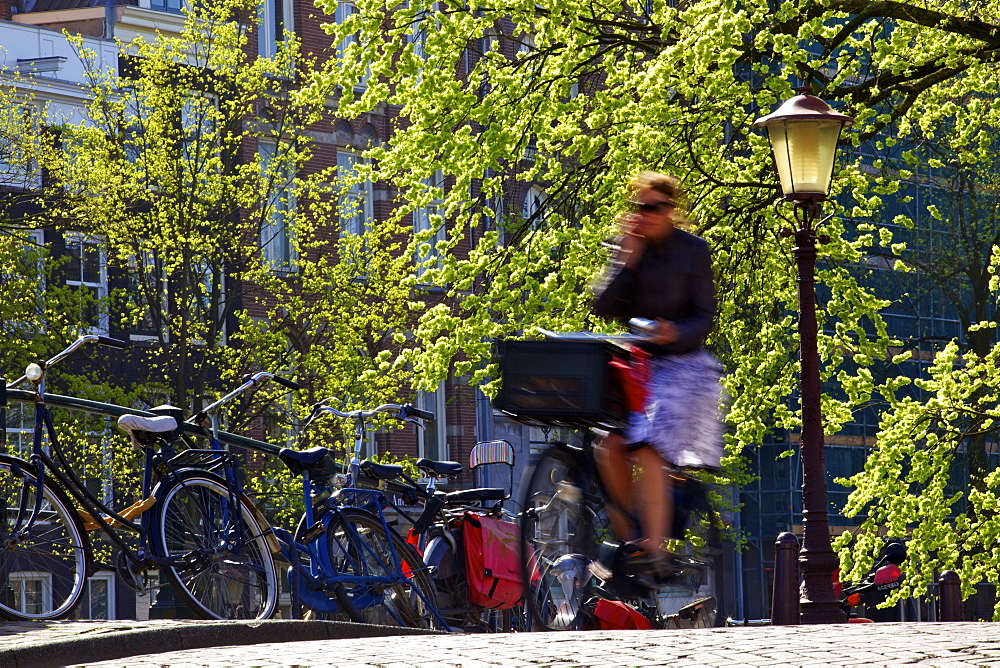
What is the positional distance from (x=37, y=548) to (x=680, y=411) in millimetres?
3420

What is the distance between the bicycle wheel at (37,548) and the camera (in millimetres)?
8844

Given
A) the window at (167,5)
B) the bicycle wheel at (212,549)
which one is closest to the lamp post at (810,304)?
the bicycle wheel at (212,549)

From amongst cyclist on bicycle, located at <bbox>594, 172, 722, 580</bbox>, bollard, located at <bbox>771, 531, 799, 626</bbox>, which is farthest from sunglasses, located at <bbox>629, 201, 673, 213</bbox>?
bollard, located at <bbox>771, 531, 799, 626</bbox>

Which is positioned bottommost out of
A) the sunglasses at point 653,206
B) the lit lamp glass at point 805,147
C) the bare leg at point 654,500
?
the bare leg at point 654,500

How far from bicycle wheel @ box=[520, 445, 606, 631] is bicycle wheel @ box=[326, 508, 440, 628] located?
2.32m

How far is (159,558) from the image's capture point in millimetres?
9414

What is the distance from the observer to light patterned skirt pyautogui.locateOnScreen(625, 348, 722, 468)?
7.99 metres

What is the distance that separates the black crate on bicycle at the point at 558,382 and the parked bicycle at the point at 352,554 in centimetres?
280

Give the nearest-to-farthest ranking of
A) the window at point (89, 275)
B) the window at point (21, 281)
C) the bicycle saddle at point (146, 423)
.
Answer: the bicycle saddle at point (146, 423), the window at point (21, 281), the window at point (89, 275)

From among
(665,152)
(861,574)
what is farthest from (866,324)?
(665,152)

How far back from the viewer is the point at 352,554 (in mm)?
10867

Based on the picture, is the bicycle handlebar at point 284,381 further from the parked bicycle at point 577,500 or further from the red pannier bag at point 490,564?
the parked bicycle at point 577,500

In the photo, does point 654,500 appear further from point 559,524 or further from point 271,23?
point 271,23

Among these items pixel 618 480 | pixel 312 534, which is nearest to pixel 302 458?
pixel 312 534
